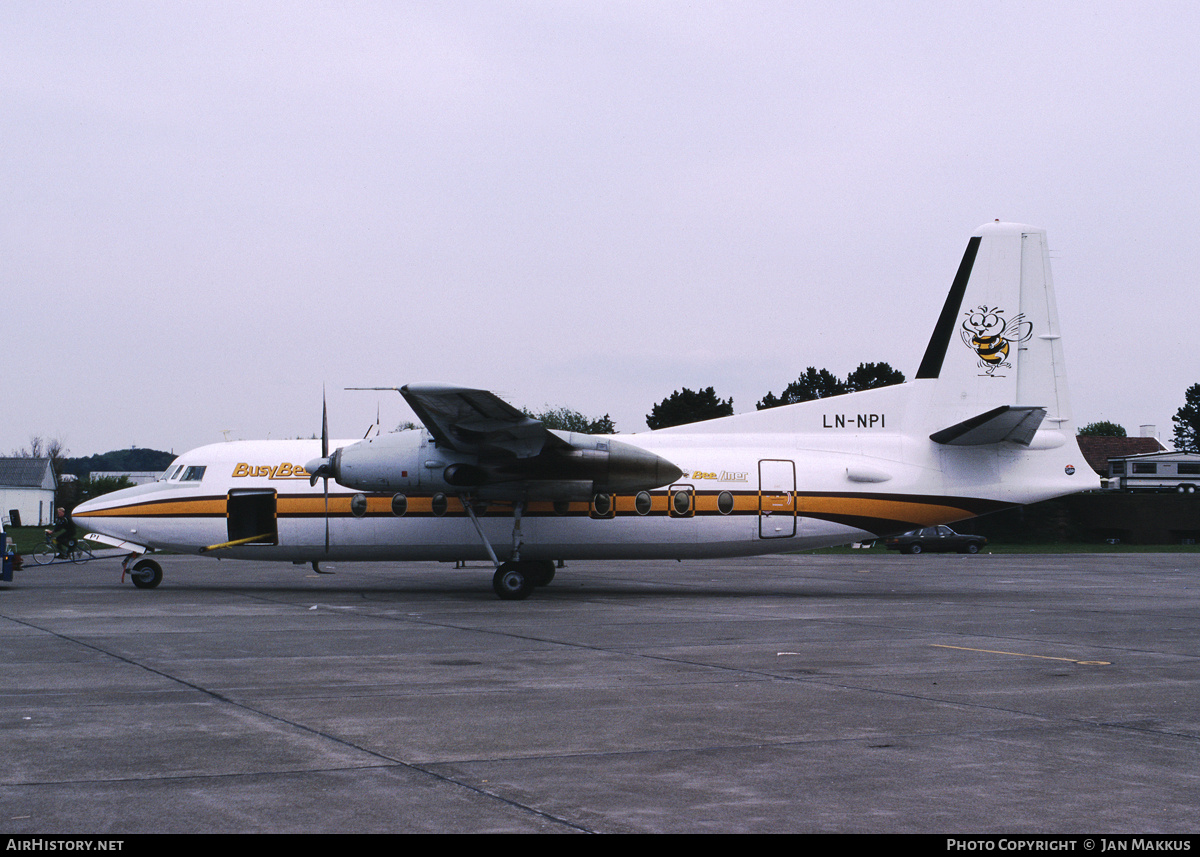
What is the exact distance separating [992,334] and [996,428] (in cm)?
240

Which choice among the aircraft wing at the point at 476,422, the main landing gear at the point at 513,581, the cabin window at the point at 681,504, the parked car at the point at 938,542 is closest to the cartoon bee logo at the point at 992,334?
the cabin window at the point at 681,504

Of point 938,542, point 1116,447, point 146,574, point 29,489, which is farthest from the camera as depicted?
point 29,489

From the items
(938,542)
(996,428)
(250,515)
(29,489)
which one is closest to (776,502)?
(996,428)

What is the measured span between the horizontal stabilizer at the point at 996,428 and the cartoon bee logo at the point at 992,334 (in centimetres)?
101

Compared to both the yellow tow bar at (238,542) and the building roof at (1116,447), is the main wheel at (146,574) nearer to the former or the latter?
the yellow tow bar at (238,542)

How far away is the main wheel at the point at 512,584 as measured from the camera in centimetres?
2055

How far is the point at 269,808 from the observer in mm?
5801

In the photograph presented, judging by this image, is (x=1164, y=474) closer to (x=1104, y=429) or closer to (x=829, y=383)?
(x=829, y=383)

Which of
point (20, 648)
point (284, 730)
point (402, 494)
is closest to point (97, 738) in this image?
point (284, 730)

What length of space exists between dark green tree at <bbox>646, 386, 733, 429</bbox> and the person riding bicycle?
4711cm

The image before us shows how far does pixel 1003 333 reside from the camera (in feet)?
71.0

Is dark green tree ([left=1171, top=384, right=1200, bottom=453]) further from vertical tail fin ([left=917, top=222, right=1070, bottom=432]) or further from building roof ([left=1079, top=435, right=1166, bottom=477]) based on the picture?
vertical tail fin ([left=917, top=222, right=1070, bottom=432])

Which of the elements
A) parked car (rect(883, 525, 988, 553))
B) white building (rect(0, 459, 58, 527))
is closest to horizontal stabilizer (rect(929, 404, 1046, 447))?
parked car (rect(883, 525, 988, 553))

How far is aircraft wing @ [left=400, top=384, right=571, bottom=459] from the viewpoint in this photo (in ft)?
60.6
